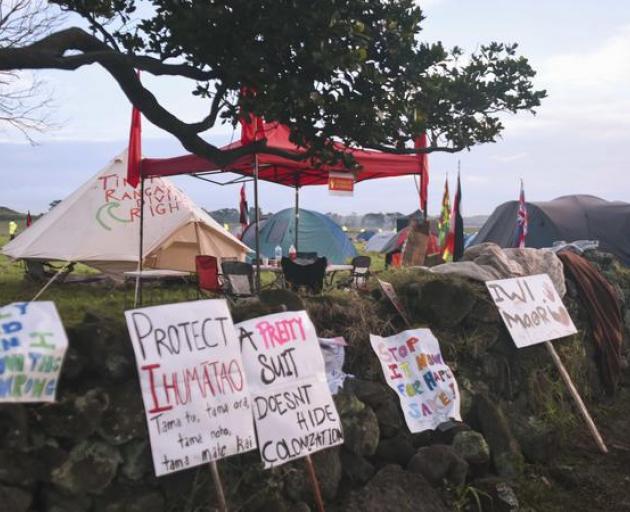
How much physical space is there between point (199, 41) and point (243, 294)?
3.66 meters

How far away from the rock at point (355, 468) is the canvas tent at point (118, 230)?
7295mm

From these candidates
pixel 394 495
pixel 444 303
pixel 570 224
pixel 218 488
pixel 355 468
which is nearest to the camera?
pixel 218 488

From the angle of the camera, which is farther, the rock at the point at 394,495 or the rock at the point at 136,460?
the rock at the point at 394,495

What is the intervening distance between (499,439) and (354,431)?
127cm

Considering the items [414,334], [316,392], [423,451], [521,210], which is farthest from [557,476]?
[521,210]

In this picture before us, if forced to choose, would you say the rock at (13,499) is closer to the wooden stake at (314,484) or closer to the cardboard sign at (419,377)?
the wooden stake at (314,484)

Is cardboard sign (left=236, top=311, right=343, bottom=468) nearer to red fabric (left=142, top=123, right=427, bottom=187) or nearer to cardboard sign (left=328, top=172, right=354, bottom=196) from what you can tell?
red fabric (left=142, top=123, right=427, bottom=187)

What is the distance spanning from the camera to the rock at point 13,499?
3.08 metres

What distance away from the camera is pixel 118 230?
11.2 m

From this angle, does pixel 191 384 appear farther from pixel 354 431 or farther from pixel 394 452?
pixel 394 452

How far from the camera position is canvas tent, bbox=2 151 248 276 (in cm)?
1090

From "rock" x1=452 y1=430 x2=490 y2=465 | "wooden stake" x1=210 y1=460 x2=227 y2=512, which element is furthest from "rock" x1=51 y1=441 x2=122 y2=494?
"rock" x1=452 y1=430 x2=490 y2=465

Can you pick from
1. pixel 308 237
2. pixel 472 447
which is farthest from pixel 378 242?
pixel 472 447

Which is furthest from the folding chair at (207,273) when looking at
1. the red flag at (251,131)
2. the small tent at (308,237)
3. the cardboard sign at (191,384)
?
the small tent at (308,237)
